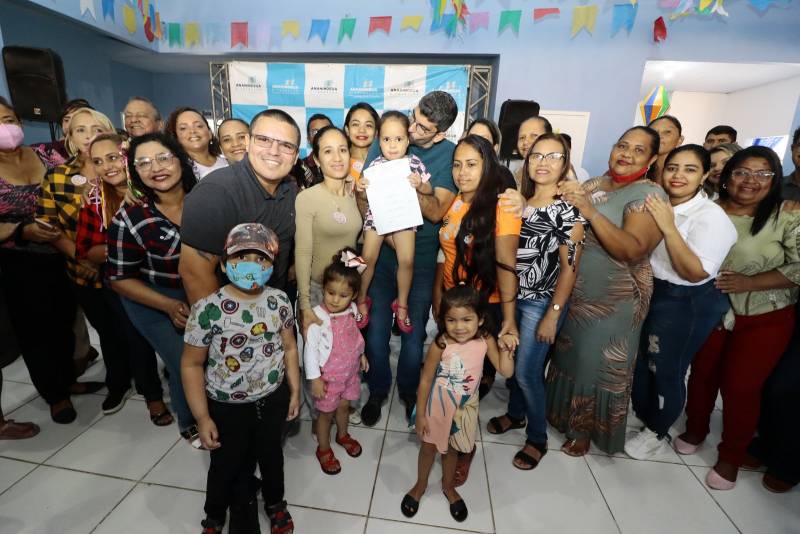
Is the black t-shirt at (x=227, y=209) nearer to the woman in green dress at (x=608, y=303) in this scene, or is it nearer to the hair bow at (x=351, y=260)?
the hair bow at (x=351, y=260)

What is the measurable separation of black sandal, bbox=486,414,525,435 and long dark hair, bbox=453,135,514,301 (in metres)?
0.93

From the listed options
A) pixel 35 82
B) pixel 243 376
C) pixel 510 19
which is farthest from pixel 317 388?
pixel 510 19

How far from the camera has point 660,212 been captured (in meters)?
1.53

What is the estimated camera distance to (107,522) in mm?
1515

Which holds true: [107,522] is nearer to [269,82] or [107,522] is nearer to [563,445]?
[563,445]

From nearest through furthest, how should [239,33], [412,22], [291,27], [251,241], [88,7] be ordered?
[251,241], [88,7], [412,22], [291,27], [239,33]

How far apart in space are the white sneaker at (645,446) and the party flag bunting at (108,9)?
7413mm

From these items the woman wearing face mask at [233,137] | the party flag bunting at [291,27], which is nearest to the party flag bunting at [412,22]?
the party flag bunting at [291,27]

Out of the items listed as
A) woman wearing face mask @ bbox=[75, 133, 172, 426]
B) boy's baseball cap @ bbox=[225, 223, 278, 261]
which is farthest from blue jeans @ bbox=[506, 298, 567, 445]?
woman wearing face mask @ bbox=[75, 133, 172, 426]

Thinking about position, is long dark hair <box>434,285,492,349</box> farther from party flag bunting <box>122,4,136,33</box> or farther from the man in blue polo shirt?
party flag bunting <box>122,4,136,33</box>

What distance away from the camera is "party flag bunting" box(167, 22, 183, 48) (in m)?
5.83

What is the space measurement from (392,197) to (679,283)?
4.53ft

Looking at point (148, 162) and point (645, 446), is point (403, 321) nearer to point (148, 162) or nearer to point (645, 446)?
point (148, 162)

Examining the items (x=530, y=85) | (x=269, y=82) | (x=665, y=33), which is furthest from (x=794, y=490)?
(x=269, y=82)
